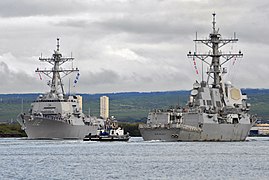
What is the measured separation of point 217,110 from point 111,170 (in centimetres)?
5651

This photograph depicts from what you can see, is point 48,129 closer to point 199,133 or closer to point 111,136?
point 111,136

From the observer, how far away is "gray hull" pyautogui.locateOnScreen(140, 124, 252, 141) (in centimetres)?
11475

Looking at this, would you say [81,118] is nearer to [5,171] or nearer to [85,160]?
[85,160]

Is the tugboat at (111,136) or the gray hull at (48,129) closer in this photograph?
the tugboat at (111,136)

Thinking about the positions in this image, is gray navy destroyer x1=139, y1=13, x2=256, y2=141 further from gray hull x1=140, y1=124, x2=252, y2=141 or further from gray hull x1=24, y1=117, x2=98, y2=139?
gray hull x1=24, y1=117, x2=98, y2=139

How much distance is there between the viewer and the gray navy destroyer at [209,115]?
116062mm

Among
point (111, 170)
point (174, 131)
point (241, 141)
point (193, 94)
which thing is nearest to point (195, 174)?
point (111, 170)

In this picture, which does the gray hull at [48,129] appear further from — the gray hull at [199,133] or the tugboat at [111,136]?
the gray hull at [199,133]

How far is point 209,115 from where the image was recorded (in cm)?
11838

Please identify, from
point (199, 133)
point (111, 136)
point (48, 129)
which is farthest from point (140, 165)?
point (48, 129)

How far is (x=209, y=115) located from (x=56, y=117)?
115 ft

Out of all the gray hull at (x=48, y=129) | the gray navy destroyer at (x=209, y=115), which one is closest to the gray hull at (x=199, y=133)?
the gray navy destroyer at (x=209, y=115)

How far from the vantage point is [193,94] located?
121938mm

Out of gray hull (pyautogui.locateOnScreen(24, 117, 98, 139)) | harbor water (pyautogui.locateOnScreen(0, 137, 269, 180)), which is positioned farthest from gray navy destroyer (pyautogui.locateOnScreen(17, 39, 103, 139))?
harbor water (pyautogui.locateOnScreen(0, 137, 269, 180))
